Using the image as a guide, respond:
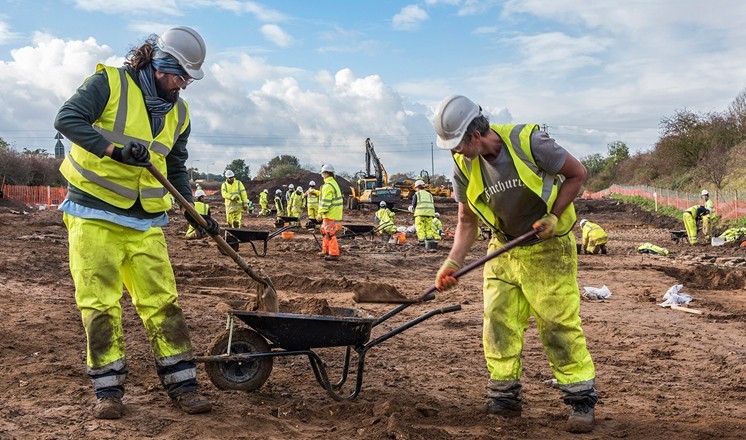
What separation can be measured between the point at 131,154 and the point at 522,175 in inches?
83.0

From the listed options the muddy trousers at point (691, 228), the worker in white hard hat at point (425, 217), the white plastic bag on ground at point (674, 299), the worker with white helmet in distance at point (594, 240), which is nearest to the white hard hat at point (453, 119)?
the white plastic bag on ground at point (674, 299)

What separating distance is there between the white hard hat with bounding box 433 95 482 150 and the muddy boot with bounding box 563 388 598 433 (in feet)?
5.16

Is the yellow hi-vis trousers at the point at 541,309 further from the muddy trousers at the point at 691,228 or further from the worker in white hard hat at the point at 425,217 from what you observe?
the muddy trousers at the point at 691,228

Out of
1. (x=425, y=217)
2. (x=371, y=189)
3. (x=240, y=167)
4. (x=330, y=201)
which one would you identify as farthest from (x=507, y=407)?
(x=240, y=167)

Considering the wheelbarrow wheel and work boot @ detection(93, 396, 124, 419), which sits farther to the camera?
the wheelbarrow wheel

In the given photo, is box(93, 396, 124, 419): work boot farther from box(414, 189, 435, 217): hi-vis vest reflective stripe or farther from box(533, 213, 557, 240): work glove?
box(414, 189, 435, 217): hi-vis vest reflective stripe

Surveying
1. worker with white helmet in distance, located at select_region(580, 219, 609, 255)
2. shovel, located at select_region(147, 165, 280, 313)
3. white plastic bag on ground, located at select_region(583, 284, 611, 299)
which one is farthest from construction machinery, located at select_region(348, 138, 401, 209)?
shovel, located at select_region(147, 165, 280, 313)

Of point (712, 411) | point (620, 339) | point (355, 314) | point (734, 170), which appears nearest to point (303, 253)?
point (620, 339)

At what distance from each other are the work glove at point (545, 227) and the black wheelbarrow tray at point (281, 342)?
0.71 meters

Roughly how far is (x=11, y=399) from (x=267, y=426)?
1.49 metres

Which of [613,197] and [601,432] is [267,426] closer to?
[601,432]

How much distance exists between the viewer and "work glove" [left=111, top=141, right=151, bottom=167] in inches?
142

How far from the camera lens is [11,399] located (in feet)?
12.8

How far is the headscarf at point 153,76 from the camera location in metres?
3.90
